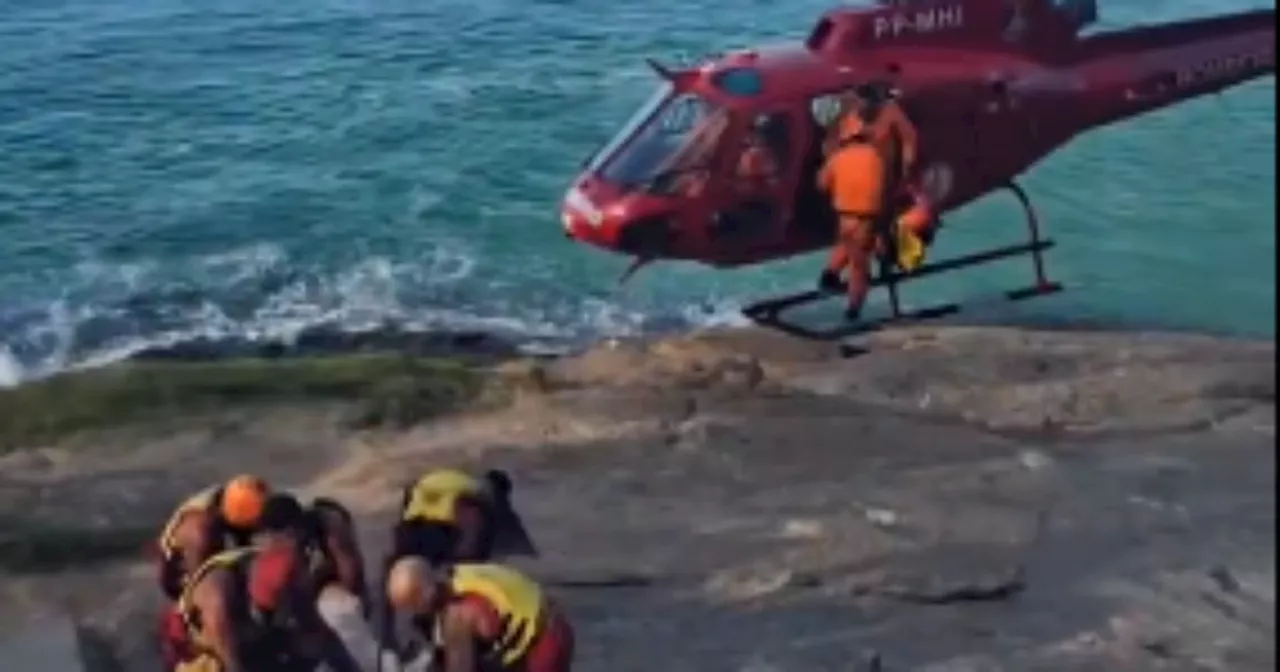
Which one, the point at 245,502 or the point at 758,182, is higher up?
the point at 758,182

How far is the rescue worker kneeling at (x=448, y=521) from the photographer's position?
831 cm

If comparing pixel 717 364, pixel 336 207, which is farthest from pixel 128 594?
pixel 336 207

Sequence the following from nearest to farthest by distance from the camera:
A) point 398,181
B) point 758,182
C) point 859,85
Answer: point 859,85
point 758,182
point 398,181

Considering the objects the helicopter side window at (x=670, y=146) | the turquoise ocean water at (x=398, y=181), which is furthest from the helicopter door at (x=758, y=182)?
the turquoise ocean water at (x=398, y=181)

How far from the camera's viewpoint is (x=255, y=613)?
7602 mm

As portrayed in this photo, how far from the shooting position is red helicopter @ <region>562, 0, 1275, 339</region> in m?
12.4

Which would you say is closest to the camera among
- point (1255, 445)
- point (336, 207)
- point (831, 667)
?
point (831, 667)

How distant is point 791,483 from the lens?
11750 mm

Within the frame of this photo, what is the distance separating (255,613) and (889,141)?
5.90m

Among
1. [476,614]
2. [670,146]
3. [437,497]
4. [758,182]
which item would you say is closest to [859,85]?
[758,182]

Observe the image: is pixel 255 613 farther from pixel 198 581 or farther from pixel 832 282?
pixel 832 282

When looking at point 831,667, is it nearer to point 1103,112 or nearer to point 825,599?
point 825,599

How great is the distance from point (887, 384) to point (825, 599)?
3802 mm

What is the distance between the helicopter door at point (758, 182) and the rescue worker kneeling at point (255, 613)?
5.36 m
